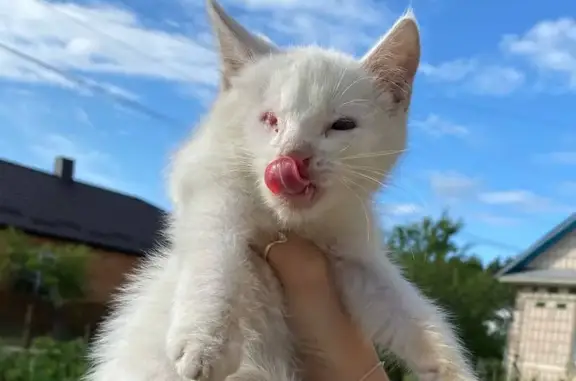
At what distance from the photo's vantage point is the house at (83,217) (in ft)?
37.4

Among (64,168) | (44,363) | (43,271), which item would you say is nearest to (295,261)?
(44,363)

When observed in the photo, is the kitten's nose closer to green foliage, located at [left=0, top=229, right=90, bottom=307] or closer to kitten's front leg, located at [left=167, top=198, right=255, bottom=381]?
kitten's front leg, located at [left=167, top=198, right=255, bottom=381]

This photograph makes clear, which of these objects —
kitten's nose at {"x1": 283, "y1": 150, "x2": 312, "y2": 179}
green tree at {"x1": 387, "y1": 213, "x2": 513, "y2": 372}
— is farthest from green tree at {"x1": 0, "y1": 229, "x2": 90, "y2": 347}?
kitten's nose at {"x1": 283, "y1": 150, "x2": 312, "y2": 179}

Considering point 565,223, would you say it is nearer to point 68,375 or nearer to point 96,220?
point 68,375

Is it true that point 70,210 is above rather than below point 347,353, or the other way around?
above

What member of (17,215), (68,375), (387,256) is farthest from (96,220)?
(387,256)

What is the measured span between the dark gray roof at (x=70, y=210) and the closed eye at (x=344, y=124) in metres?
9.88

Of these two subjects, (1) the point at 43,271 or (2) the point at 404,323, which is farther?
(1) the point at 43,271

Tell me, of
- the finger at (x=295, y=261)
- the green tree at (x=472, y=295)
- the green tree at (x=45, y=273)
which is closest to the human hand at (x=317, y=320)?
the finger at (x=295, y=261)

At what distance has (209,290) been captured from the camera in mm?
1283

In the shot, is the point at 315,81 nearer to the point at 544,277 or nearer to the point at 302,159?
the point at 302,159

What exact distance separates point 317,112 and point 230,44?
0.30 metres

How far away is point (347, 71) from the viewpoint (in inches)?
59.2

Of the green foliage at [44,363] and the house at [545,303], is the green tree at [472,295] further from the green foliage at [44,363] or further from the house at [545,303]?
the green foliage at [44,363]
